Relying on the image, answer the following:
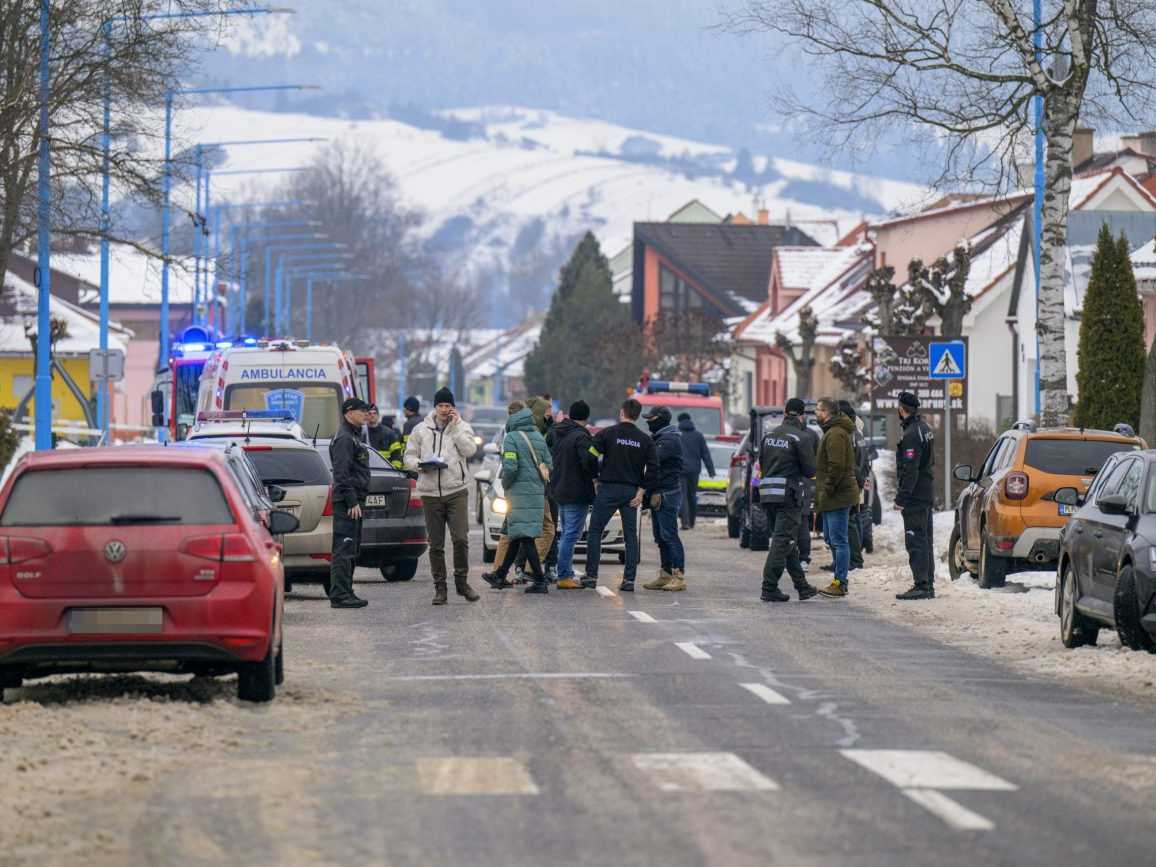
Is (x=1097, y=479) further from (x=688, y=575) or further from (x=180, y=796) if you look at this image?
(x=180, y=796)

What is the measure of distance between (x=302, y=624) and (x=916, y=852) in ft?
36.8

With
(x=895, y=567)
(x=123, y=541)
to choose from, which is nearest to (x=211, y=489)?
(x=123, y=541)

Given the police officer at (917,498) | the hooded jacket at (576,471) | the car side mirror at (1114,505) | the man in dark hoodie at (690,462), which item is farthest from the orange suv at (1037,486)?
the man in dark hoodie at (690,462)

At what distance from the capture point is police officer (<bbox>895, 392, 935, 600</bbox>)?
72.8ft

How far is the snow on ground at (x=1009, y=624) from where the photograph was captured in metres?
15.2

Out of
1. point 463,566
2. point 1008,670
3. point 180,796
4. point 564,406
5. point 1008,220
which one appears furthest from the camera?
point 564,406

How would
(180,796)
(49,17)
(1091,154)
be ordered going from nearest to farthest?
(180,796) < (49,17) < (1091,154)

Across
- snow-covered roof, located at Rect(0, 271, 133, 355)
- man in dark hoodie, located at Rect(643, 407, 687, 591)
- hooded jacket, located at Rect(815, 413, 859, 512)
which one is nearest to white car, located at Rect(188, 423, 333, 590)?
man in dark hoodie, located at Rect(643, 407, 687, 591)

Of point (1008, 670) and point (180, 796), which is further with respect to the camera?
point (1008, 670)

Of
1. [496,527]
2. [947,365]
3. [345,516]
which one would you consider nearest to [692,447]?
[947,365]

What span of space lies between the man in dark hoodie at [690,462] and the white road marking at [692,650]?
19079mm

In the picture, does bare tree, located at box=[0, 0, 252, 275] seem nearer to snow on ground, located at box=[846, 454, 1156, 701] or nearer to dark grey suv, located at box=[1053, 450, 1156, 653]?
snow on ground, located at box=[846, 454, 1156, 701]

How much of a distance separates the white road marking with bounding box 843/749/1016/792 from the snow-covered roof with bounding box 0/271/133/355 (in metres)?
71.0

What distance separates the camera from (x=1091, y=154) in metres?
71.3
